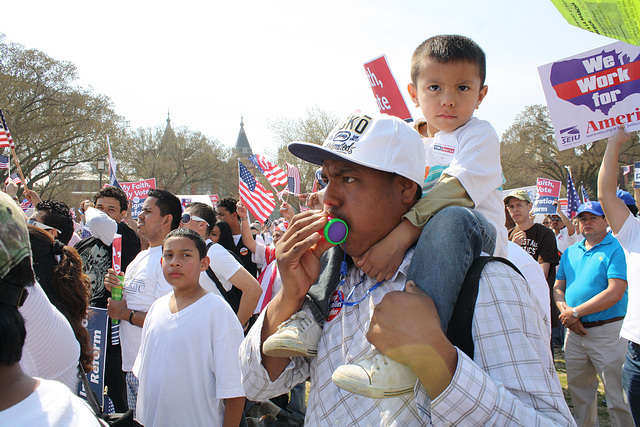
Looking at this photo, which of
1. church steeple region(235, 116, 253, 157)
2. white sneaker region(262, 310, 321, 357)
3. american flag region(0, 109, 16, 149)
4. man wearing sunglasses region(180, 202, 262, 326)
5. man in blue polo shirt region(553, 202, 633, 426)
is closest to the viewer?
white sneaker region(262, 310, 321, 357)

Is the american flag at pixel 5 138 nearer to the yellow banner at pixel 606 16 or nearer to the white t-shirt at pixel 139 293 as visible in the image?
the white t-shirt at pixel 139 293

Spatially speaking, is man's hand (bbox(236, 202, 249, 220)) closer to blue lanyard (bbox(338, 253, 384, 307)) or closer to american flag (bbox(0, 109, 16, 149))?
blue lanyard (bbox(338, 253, 384, 307))

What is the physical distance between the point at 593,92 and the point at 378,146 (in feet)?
8.69

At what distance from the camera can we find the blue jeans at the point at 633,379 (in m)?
3.69

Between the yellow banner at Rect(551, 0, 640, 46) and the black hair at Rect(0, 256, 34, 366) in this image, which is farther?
the yellow banner at Rect(551, 0, 640, 46)

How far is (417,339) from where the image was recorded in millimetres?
1187

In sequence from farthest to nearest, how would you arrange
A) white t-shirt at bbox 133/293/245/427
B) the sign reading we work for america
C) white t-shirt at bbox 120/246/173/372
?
Answer: white t-shirt at bbox 120/246/173/372
the sign reading we work for america
white t-shirt at bbox 133/293/245/427

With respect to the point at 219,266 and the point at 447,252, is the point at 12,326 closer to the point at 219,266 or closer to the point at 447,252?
the point at 447,252

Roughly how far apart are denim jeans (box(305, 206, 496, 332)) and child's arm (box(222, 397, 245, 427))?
2157mm

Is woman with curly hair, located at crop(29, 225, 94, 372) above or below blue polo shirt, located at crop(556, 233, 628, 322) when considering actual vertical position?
above

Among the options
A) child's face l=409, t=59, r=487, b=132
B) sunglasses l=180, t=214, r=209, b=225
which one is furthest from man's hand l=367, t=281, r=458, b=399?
sunglasses l=180, t=214, r=209, b=225

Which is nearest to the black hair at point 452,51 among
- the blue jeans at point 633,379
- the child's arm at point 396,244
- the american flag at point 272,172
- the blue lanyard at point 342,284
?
the child's arm at point 396,244

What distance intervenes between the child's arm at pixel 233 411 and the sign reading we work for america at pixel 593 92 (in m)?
3.06

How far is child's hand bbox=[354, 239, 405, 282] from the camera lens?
5.08ft
